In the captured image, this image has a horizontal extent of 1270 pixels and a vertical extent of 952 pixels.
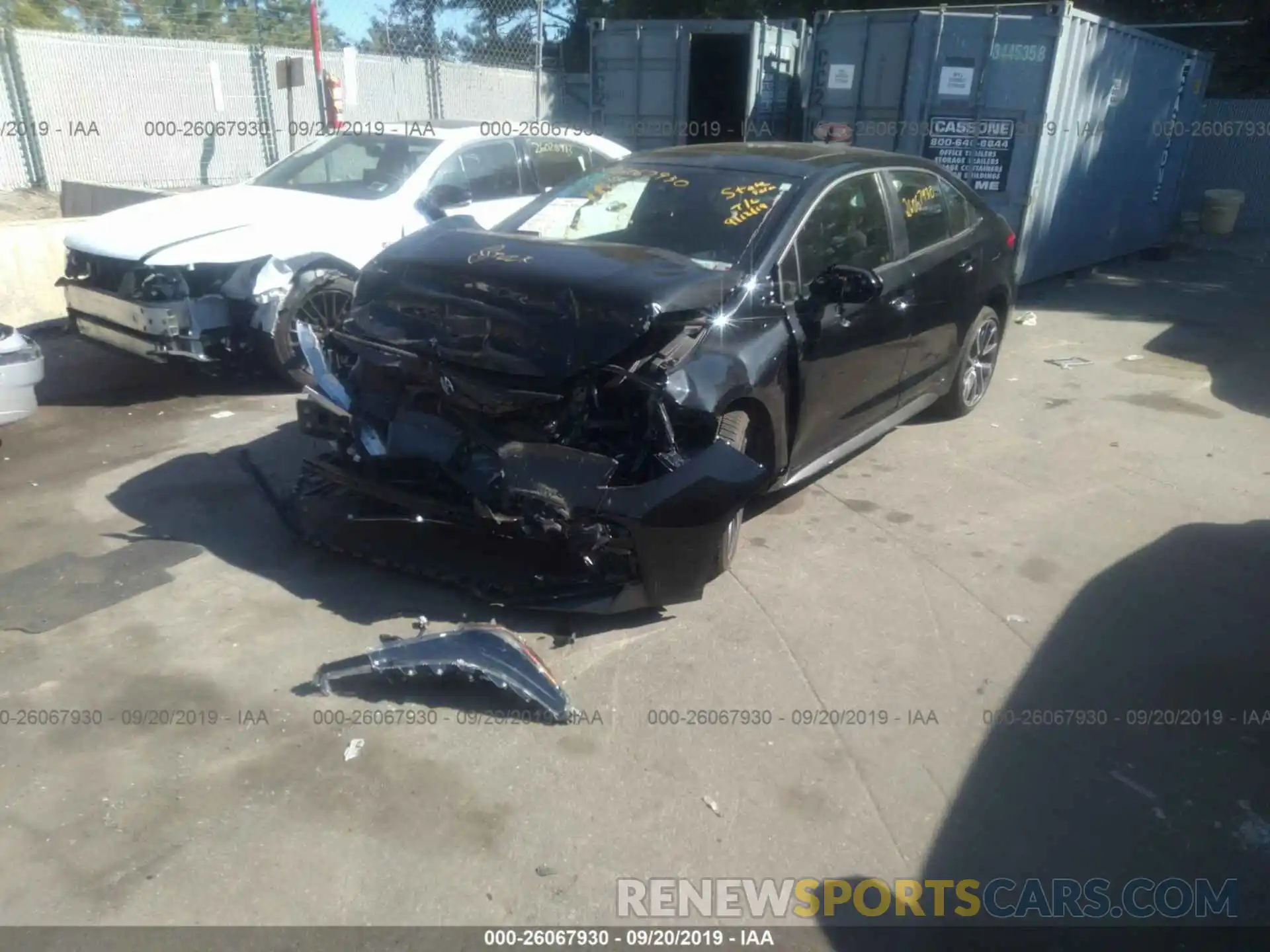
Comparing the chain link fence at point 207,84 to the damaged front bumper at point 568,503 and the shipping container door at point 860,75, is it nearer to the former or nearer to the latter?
the shipping container door at point 860,75

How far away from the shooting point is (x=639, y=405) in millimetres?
3793

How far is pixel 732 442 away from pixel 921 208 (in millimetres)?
2466

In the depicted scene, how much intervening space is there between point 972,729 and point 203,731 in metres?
2.73

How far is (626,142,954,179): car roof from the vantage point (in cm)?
499

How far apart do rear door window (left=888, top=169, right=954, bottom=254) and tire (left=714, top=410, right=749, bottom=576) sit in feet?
6.34

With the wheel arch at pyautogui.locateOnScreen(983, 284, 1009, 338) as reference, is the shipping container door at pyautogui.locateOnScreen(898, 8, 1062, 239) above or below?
above

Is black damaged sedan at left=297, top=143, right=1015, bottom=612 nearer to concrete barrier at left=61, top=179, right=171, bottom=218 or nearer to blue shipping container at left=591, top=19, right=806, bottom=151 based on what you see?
concrete barrier at left=61, top=179, right=171, bottom=218

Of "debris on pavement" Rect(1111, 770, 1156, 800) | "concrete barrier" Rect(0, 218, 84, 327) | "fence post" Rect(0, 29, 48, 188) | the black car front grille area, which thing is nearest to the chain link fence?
"fence post" Rect(0, 29, 48, 188)

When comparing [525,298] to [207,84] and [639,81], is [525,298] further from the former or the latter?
[207,84]

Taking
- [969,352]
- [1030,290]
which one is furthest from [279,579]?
[1030,290]

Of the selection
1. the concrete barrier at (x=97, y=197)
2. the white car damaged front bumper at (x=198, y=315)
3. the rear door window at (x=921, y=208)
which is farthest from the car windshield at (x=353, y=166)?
the rear door window at (x=921, y=208)

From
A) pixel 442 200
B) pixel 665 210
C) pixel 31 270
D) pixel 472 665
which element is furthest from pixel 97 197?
pixel 472 665

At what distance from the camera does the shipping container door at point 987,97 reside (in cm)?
1009

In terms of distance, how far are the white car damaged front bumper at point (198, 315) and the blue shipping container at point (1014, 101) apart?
7377 mm
